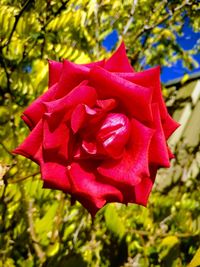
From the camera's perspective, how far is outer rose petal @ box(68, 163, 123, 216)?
57 cm

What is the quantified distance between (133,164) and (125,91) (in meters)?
0.11

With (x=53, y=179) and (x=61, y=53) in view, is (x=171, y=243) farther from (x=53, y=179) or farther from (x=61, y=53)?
(x=53, y=179)

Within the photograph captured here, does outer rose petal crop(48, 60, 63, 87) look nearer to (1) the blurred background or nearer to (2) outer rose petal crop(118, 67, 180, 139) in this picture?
(2) outer rose petal crop(118, 67, 180, 139)

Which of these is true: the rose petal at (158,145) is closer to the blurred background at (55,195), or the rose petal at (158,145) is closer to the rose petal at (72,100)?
the rose petal at (72,100)

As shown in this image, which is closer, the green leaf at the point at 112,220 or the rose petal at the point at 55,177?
the rose petal at the point at 55,177

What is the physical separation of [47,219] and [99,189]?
0.92 meters

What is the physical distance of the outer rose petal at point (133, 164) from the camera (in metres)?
0.57

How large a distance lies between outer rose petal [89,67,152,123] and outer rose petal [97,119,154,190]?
20mm

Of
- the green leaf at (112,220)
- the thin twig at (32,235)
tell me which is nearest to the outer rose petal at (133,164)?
the thin twig at (32,235)

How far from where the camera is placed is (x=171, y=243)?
1.45m

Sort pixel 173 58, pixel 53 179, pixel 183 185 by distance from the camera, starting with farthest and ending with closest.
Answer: pixel 173 58
pixel 183 185
pixel 53 179

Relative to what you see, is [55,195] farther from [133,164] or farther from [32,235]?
[133,164]

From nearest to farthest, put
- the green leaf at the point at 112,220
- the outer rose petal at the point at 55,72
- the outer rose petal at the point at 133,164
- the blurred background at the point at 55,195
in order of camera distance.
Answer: the outer rose petal at the point at 133,164, the outer rose petal at the point at 55,72, the blurred background at the point at 55,195, the green leaf at the point at 112,220

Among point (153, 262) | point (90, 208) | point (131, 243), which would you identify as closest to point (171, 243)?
point (153, 262)
